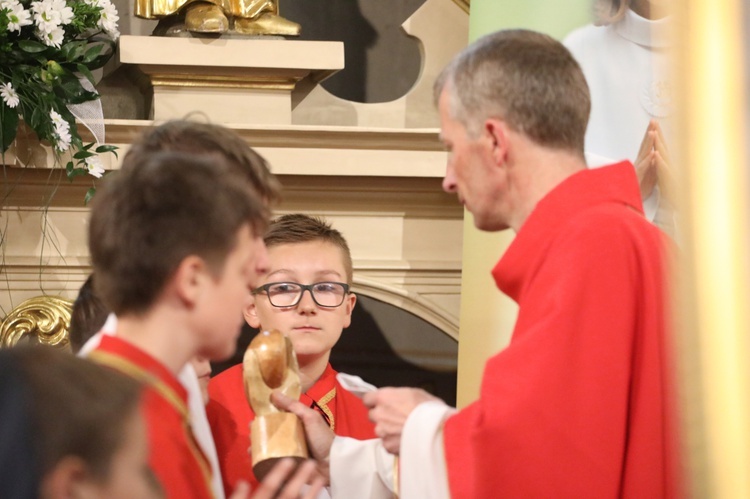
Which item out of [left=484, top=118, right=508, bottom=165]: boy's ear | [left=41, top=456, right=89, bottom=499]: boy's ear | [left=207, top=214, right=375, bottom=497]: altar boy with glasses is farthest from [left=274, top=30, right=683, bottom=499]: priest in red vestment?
[left=41, top=456, right=89, bottom=499]: boy's ear

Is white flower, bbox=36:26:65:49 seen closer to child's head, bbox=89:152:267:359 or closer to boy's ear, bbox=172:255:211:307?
child's head, bbox=89:152:267:359

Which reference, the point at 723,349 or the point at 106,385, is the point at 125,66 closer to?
the point at 106,385

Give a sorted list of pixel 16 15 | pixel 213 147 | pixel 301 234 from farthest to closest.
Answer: pixel 16 15, pixel 301 234, pixel 213 147

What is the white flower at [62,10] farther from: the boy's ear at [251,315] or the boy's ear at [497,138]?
the boy's ear at [497,138]

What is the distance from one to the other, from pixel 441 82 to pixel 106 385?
130cm

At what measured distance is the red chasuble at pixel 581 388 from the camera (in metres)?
1.79

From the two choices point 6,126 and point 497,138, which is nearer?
point 497,138

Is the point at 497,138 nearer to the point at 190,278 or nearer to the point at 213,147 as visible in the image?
the point at 213,147

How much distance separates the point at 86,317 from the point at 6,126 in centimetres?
164

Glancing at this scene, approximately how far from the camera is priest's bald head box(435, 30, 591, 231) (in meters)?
2.02

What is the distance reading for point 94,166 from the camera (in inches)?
150

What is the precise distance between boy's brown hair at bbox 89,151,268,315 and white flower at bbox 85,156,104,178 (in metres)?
2.36

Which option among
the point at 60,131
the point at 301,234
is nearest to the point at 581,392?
the point at 301,234

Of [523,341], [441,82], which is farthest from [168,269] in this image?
[441,82]
